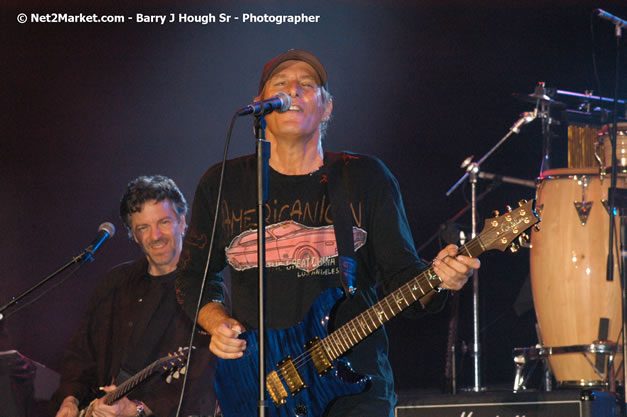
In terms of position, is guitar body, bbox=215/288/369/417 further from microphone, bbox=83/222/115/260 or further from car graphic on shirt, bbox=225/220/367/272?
microphone, bbox=83/222/115/260

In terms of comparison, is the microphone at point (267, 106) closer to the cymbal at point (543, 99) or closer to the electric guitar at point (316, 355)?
the electric guitar at point (316, 355)

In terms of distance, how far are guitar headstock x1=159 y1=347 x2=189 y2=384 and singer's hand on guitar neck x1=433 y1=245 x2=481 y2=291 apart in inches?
70.1

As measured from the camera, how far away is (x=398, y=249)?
2998 mm

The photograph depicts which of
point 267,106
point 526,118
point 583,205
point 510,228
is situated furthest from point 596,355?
point 267,106

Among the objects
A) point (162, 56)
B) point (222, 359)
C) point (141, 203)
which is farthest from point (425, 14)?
point (222, 359)

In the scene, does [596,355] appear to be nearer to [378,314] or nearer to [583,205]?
[583,205]

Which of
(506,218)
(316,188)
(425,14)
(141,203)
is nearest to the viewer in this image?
(506,218)

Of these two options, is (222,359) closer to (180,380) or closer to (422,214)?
(180,380)

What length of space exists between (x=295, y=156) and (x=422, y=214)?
149 inches

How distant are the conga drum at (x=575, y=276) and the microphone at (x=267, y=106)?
3.11 metres

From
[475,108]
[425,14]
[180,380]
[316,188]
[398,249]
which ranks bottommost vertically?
[180,380]

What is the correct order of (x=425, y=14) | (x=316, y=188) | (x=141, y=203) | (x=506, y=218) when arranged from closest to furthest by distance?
1. (x=506, y=218)
2. (x=316, y=188)
3. (x=141, y=203)
4. (x=425, y=14)

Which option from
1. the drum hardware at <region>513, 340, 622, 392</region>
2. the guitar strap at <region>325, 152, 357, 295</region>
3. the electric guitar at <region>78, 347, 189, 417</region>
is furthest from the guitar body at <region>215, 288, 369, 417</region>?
the drum hardware at <region>513, 340, 622, 392</region>

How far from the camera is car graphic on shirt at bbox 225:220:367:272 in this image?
305 centimetres
